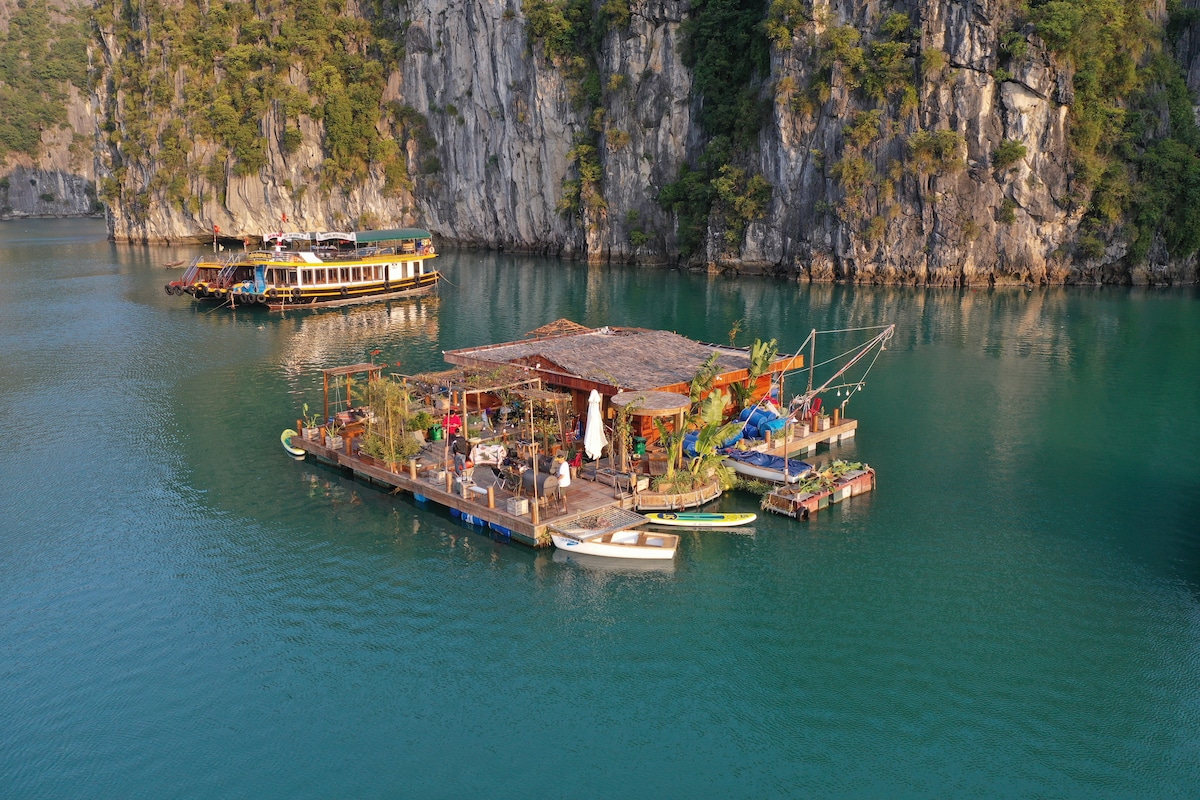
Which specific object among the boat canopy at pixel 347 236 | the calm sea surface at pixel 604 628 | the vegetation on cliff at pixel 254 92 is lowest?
the calm sea surface at pixel 604 628

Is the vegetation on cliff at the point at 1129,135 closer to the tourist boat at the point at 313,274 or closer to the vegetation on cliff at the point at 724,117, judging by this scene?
the vegetation on cliff at the point at 724,117

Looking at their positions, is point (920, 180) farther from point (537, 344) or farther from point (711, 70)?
point (537, 344)

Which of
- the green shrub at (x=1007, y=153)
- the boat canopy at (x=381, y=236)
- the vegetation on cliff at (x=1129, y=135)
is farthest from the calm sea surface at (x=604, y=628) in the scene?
the boat canopy at (x=381, y=236)

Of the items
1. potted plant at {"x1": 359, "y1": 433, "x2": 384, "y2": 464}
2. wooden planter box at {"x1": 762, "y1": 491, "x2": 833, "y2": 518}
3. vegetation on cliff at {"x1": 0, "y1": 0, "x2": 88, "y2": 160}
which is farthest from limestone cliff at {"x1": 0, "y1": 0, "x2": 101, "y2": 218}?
wooden planter box at {"x1": 762, "y1": 491, "x2": 833, "y2": 518}

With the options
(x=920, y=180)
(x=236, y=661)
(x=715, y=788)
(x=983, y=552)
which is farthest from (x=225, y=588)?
(x=920, y=180)

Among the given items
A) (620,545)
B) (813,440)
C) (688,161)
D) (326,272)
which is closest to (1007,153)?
(688,161)

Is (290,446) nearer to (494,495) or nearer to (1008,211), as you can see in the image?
(494,495)
